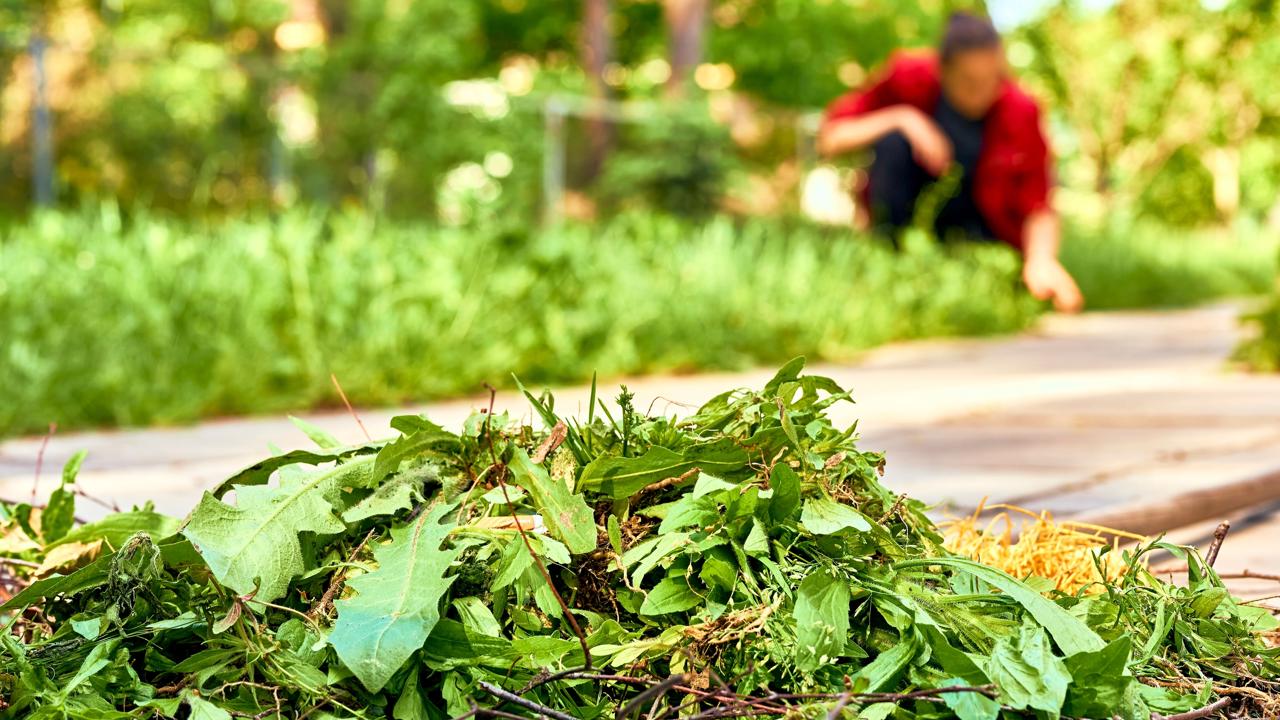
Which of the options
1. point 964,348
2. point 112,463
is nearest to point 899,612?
point 112,463

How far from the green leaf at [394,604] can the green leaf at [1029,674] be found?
545mm

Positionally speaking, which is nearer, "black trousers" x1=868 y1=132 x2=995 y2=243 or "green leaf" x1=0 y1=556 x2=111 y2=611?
"green leaf" x1=0 y1=556 x2=111 y2=611

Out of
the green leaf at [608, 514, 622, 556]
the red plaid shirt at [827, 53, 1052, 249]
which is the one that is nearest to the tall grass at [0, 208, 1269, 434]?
the red plaid shirt at [827, 53, 1052, 249]

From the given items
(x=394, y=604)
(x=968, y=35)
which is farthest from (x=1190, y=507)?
(x=968, y=35)

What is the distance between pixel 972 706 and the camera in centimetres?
141

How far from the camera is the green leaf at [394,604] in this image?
1.44 m

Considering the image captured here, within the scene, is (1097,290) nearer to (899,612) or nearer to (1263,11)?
(1263,11)

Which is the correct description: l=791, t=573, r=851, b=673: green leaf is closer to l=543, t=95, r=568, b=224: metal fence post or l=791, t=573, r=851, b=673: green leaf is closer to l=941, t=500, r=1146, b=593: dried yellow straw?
l=941, t=500, r=1146, b=593: dried yellow straw

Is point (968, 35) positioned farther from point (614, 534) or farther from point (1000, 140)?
point (614, 534)

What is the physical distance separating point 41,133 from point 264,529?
25.7 ft

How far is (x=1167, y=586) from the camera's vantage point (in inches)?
71.6

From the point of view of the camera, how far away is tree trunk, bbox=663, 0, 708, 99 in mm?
18344

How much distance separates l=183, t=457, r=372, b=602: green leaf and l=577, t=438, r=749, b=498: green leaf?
0.92 feet

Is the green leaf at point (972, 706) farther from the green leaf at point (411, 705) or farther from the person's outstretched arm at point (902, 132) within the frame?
the person's outstretched arm at point (902, 132)
